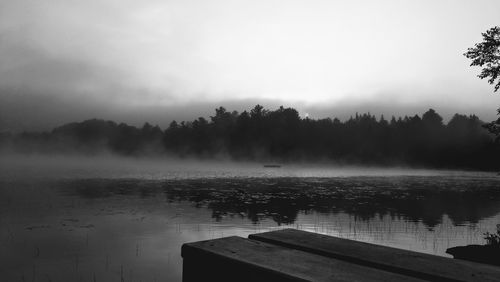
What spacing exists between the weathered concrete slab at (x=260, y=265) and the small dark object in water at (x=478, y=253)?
15655 mm

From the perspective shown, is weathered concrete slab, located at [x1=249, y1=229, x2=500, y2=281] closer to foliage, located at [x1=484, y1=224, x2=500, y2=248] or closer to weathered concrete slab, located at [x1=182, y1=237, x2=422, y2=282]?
weathered concrete slab, located at [x1=182, y1=237, x2=422, y2=282]

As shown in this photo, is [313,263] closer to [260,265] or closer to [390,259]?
[260,265]

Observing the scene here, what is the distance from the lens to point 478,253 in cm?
1648

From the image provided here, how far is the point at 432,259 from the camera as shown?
9.39ft

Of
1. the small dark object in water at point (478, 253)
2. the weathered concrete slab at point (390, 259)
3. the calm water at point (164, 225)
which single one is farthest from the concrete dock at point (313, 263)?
the small dark object in water at point (478, 253)

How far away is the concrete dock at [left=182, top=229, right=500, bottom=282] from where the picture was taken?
2.44 m

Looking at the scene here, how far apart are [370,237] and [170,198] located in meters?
24.5

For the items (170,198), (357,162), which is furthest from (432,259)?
(357,162)

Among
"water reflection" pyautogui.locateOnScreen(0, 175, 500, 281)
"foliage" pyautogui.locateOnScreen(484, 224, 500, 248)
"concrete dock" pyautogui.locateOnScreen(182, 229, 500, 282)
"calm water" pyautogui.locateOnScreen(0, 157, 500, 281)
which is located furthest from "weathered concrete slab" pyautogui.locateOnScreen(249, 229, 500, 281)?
"foliage" pyautogui.locateOnScreen(484, 224, 500, 248)

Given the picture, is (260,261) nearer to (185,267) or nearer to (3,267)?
(185,267)

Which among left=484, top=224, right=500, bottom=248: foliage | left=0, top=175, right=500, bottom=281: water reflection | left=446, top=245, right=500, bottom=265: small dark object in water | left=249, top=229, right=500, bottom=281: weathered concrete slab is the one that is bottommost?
left=0, top=175, right=500, bottom=281: water reflection

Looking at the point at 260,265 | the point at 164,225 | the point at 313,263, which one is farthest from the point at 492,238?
the point at 260,265

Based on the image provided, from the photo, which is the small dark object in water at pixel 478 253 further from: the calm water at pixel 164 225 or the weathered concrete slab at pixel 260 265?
the weathered concrete slab at pixel 260 265

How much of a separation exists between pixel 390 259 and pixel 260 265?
107cm
